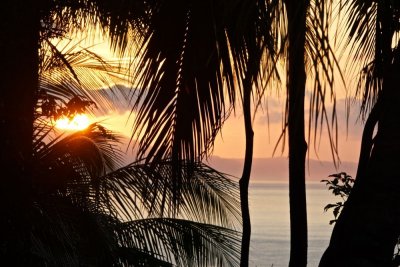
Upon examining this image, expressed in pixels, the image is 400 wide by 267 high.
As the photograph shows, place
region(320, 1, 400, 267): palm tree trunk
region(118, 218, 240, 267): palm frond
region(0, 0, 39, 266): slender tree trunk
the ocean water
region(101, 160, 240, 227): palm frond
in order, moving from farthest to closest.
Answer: the ocean water, region(118, 218, 240, 267): palm frond, region(101, 160, 240, 227): palm frond, region(0, 0, 39, 266): slender tree trunk, region(320, 1, 400, 267): palm tree trunk

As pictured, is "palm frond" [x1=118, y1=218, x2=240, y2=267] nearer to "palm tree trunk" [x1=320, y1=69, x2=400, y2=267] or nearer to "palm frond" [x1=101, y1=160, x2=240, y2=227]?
"palm frond" [x1=101, y1=160, x2=240, y2=227]

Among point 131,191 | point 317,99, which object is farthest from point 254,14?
point 131,191

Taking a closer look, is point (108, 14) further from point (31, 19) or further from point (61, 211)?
point (61, 211)

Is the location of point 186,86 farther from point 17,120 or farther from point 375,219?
point 17,120

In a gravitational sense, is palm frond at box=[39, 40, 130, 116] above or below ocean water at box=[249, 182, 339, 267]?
above

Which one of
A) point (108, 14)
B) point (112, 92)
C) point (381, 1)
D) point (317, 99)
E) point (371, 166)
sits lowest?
point (371, 166)

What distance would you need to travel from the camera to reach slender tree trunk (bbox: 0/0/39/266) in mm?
5344

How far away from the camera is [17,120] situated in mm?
6137

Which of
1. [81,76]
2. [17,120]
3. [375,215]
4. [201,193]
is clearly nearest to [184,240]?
[201,193]

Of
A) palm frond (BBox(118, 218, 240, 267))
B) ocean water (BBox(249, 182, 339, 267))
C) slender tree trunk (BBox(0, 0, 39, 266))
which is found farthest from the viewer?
ocean water (BBox(249, 182, 339, 267))

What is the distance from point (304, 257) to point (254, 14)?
231cm

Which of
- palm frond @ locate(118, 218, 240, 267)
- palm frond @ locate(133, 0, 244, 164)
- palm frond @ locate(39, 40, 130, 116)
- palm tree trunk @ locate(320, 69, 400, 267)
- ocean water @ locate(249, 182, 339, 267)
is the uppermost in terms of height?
palm frond @ locate(39, 40, 130, 116)

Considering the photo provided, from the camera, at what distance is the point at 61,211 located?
5.50m

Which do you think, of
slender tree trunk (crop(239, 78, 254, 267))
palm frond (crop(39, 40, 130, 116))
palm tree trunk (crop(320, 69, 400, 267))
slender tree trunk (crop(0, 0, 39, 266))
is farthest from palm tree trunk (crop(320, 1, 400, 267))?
palm frond (crop(39, 40, 130, 116))
